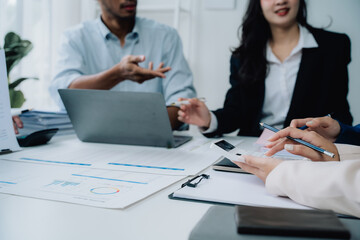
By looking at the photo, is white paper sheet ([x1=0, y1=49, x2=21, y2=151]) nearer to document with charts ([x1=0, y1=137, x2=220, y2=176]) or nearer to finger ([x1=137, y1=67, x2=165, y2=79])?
document with charts ([x1=0, y1=137, x2=220, y2=176])

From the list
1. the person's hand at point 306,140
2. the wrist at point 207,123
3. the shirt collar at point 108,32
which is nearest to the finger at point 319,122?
the person's hand at point 306,140

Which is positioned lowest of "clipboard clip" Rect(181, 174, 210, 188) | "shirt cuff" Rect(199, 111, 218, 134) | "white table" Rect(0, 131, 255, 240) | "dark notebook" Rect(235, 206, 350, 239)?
"shirt cuff" Rect(199, 111, 218, 134)

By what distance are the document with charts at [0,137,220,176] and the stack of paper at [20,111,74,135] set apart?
13cm

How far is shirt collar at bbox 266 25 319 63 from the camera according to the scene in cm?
165

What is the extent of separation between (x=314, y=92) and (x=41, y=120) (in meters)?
1.19

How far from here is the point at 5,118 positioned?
0.97 metres

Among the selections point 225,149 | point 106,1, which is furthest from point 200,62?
point 225,149

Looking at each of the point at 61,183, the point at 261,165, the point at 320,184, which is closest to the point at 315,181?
the point at 320,184

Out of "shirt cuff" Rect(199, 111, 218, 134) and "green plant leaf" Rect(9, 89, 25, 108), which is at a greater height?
"green plant leaf" Rect(9, 89, 25, 108)

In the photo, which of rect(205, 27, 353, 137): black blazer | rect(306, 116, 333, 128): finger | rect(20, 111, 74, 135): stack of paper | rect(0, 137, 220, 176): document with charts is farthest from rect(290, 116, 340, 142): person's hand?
rect(20, 111, 74, 135): stack of paper

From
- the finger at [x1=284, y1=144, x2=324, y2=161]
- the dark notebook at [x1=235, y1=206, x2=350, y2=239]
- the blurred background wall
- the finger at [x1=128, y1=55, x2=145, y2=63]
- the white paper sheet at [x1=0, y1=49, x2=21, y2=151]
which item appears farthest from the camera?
the blurred background wall

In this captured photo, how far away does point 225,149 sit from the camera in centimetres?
72

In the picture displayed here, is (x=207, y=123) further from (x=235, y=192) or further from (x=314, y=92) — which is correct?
(x=235, y=192)

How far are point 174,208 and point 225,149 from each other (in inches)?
8.2
